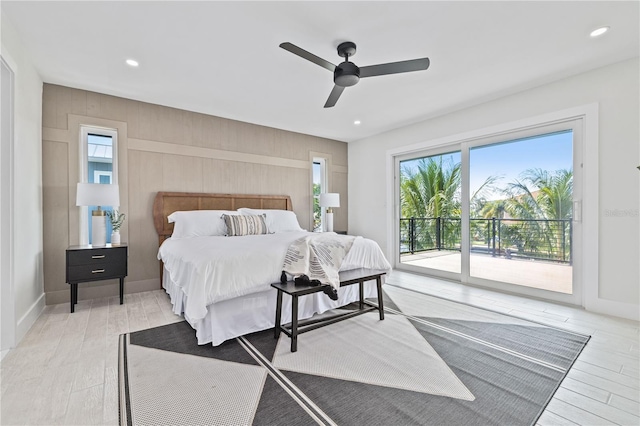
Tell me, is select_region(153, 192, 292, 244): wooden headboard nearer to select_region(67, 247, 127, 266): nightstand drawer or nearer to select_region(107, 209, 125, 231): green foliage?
select_region(107, 209, 125, 231): green foliage

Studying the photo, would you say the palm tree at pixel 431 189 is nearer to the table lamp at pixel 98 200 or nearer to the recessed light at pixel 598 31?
the recessed light at pixel 598 31

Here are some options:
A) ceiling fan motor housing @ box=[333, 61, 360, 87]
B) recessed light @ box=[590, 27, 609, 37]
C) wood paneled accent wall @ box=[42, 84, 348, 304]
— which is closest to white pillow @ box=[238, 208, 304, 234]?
wood paneled accent wall @ box=[42, 84, 348, 304]

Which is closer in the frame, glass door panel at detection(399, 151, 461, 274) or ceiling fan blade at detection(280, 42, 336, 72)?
ceiling fan blade at detection(280, 42, 336, 72)

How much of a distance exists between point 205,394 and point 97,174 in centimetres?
350

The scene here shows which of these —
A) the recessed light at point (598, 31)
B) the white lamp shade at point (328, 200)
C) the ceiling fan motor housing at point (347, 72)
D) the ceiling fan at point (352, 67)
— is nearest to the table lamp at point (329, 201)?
the white lamp shade at point (328, 200)

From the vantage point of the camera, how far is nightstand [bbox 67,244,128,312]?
318cm

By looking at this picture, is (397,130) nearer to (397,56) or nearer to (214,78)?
(397,56)

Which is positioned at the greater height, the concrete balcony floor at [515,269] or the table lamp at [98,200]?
the table lamp at [98,200]

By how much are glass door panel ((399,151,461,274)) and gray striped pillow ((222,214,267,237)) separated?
9.19 ft

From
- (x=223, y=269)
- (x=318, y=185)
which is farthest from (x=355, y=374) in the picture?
(x=318, y=185)

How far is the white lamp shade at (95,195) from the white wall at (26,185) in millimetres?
391

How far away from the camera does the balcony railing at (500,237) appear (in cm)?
358

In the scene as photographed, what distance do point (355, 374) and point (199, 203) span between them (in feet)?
11.5

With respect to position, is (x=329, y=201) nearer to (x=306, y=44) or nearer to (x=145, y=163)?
(x=145, y=163)
